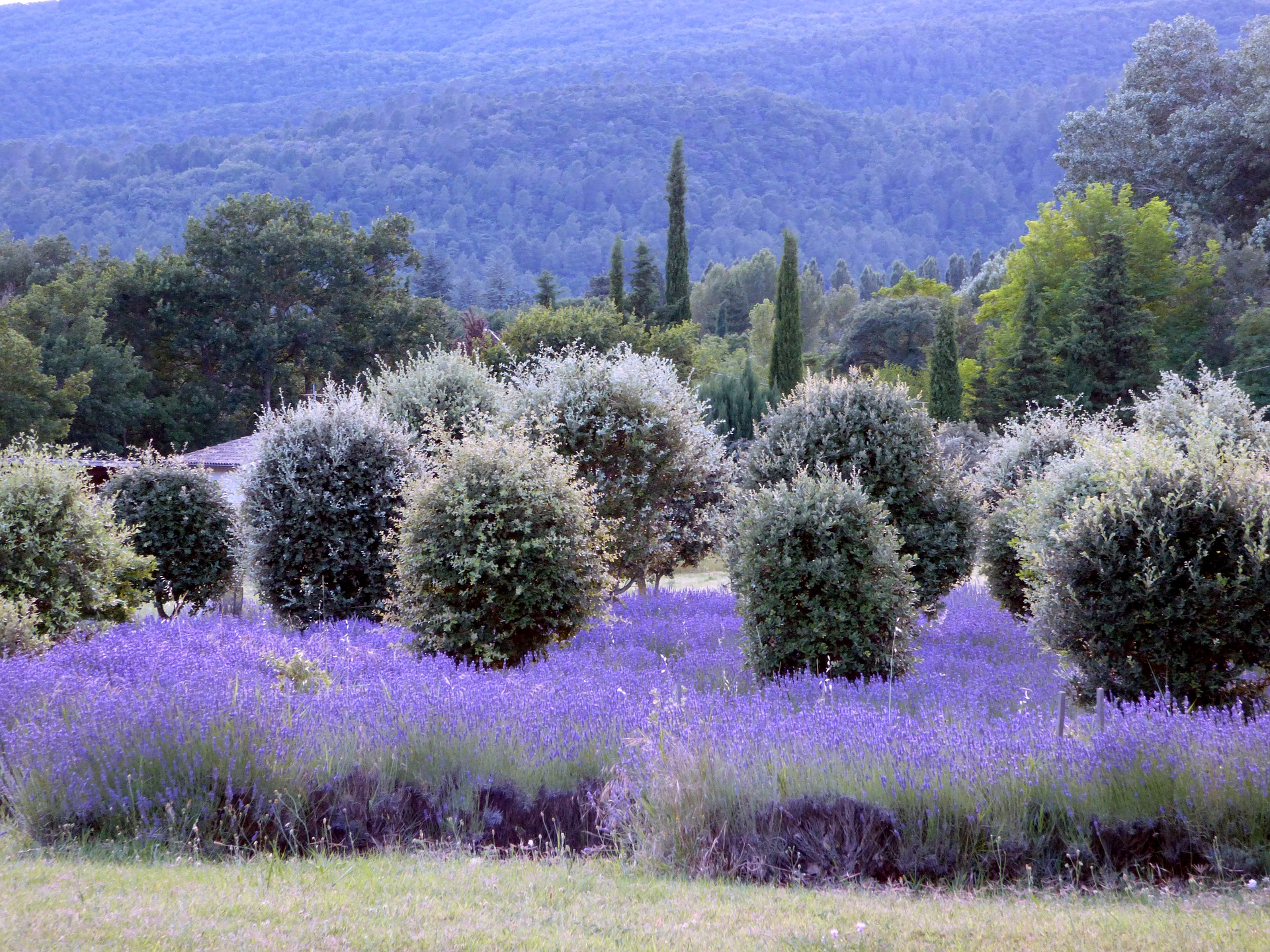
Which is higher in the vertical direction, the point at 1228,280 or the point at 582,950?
the point at 582,950

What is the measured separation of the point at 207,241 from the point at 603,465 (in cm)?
3878

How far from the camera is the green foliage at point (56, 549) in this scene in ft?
33.3

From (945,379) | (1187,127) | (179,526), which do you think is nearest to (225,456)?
(179,526)

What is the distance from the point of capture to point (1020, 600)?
13.4m

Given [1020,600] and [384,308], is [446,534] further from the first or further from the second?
[384,308]

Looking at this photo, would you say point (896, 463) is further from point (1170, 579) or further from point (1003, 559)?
point (1170, 579)

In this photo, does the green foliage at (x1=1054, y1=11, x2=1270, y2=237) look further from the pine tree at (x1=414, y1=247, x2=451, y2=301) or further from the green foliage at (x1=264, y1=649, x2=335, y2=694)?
the pine tree at (x1=414, y1=247, x2=451, y2=301)

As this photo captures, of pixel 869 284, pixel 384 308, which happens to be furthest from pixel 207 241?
pixel 869 284

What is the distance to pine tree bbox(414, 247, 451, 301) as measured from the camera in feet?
277

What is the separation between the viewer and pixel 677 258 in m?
48.5

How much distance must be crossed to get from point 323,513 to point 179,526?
3663 mm

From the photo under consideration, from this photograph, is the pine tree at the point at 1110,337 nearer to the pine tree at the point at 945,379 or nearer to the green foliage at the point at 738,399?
the pine tree at the point at 945,379

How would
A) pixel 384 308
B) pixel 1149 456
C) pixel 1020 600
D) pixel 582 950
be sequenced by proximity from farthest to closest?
pixel 384 308
pixel 1020 600
pixel 1149 456
pixel 582 950

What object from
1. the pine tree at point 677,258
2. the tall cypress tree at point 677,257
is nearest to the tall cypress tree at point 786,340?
the pine tree at point 677,258
